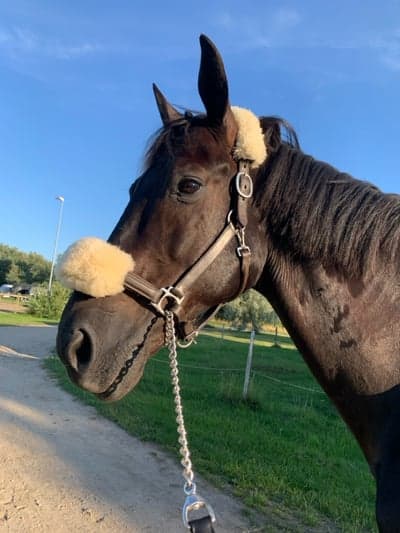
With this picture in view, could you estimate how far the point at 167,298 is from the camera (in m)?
1.87

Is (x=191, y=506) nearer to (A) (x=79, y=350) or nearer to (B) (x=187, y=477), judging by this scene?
(B) (x=187, y=477)

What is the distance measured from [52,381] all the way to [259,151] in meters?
9.43

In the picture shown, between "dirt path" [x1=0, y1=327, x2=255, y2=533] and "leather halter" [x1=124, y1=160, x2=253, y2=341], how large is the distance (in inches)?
109

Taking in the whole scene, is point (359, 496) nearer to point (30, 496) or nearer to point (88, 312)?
point (30, 496)

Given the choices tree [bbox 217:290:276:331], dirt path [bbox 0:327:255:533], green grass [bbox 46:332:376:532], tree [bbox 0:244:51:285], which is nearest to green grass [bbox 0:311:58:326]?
tree [bbox 217:290:276:331]

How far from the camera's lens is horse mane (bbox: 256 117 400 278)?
71.9 inches

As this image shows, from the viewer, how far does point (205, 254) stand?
188 centimetres

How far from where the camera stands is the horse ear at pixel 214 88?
5.99 ft

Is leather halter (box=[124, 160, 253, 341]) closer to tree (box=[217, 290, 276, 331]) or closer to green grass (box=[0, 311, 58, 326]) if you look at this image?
green grass (box=[0, 311, 58, 326])

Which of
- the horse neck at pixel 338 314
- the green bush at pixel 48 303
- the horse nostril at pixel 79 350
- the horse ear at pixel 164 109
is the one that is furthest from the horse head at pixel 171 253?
the green bush at pixel 48 303

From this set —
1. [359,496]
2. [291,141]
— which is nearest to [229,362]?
[359,496]

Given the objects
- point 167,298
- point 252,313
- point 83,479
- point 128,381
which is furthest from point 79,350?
point 252,313

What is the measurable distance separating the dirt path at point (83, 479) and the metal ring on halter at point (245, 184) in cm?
313

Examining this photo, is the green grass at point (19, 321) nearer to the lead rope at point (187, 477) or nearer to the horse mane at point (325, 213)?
the lead rope at point (187, 477)
